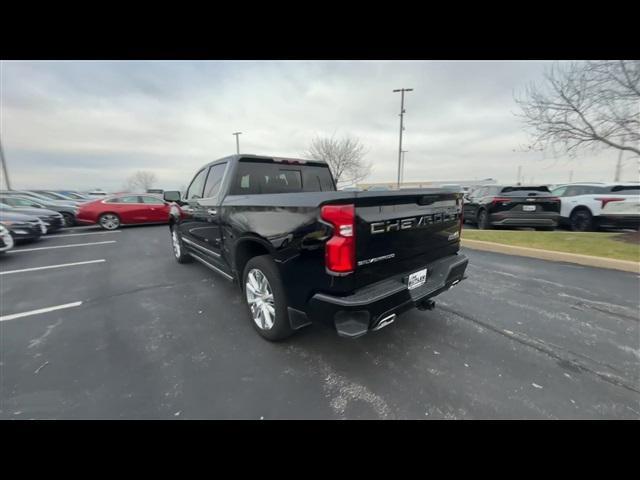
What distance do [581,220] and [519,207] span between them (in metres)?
2.51

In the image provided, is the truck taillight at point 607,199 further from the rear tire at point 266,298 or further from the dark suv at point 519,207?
the rear tire at point 266,298

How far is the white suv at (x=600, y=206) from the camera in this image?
7.72m

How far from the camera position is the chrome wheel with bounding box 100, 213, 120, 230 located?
36.4 feet

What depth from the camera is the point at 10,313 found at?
3654 mm

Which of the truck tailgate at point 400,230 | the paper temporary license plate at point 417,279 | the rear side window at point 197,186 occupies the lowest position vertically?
the paper temporary license plate at point 417,279

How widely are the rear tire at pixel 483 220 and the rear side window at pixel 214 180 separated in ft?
28.6

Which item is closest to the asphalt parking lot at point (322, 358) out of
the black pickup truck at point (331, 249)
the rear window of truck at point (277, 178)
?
the black pickup truck at point (331, 249)

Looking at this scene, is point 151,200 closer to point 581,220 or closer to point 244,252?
point 244,252

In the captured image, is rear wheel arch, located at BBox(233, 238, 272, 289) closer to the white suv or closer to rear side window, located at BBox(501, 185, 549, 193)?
rear side window, located at BBox(501, 185, 549, 193)

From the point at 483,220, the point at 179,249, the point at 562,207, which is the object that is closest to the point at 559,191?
the point at 562,207

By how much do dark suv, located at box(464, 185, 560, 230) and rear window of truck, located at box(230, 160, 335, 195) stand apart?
7044 mm

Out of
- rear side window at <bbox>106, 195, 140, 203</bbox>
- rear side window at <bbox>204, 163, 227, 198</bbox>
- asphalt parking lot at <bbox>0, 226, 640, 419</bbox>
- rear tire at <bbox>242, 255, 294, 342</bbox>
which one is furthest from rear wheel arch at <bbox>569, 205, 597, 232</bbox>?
rear side window at <bbox>106, 195, 140, 203</bbox>
